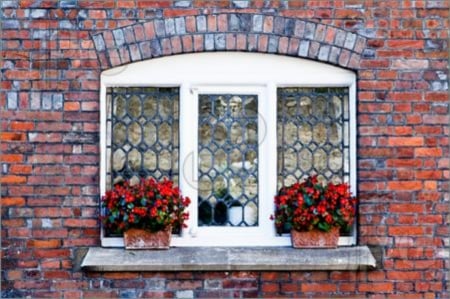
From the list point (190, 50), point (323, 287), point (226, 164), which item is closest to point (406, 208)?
point (323, 287)

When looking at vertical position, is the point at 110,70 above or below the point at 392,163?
above

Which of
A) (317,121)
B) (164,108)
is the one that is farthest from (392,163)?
(164,108)

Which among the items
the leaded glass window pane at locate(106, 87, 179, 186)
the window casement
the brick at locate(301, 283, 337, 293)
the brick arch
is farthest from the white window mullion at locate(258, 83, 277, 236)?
the leaded glass window pane at locate(106, 87, 179, 186)

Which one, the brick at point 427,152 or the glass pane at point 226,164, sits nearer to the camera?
the brick at point 427,152

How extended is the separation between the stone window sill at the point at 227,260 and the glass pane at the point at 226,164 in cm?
32

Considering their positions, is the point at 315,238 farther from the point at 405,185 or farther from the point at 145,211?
the point at 145,211

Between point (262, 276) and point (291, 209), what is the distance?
0.54 meters

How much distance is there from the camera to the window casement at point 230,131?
16.6 ft

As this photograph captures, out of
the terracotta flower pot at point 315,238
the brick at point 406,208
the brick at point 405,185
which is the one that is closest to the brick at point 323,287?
the terracotta flower pot at point 315,238

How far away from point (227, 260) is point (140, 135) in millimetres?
1148

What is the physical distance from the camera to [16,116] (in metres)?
4.95

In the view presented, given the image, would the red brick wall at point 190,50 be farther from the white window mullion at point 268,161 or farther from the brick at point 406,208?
the white window mullion at point 268,161

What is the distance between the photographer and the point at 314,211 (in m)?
4.84

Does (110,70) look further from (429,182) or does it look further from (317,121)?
(429,182)
